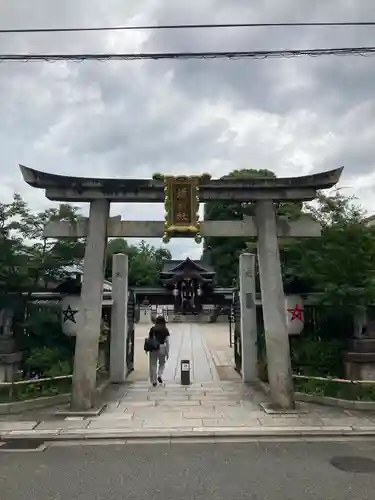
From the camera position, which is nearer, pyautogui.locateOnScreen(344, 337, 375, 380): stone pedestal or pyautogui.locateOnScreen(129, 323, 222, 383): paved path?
pyautogui.locateOnScreen(344, 337, 375, 380): stone pedestal

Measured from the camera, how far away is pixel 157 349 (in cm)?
1396

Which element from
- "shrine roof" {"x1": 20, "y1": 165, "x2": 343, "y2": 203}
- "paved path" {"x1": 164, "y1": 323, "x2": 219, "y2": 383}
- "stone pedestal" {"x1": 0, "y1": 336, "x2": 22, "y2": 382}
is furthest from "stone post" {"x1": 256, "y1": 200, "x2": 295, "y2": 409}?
"stone pedestal" {"x1": 0, "y1": 336, "x2": 22, "y2": 382}

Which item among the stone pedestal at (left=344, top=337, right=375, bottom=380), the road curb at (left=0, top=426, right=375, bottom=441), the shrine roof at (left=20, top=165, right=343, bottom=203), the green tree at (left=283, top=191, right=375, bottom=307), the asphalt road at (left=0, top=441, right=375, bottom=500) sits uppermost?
the shrine roof at (left=20, top=165, right=343, bottom=203)

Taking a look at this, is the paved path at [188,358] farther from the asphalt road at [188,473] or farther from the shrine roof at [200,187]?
the asphalt road at [188,473]

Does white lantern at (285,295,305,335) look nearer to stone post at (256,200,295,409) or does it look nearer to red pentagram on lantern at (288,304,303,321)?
red pentagram on lantern at (288,304,303,321)

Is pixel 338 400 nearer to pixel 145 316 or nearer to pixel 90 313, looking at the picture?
pixel 90 313

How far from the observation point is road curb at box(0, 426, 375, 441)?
8492 mm

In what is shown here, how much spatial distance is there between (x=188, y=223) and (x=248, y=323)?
505 centimetres

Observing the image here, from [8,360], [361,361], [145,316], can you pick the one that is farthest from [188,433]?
[145,316]

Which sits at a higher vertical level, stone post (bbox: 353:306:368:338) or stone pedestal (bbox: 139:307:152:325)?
stone pedestal (bbox: 139:307:152:325)

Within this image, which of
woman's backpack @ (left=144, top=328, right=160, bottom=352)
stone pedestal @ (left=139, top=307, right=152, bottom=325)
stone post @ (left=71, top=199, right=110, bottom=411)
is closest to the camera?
stone post @ (left=71, top=199, right=110, bottom=411)

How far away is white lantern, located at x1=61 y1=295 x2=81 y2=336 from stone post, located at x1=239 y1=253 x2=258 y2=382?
529 cm

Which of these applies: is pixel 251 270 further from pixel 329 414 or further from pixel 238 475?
pixel 238 475

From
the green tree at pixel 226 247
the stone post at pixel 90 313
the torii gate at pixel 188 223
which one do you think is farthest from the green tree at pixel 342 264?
the green tree at pixel 226 247
